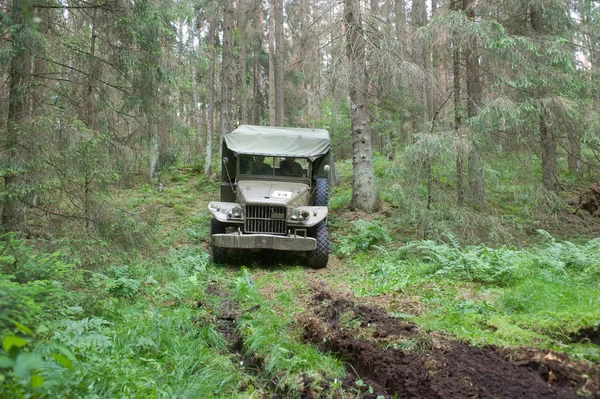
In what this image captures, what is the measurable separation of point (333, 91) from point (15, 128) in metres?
6.75

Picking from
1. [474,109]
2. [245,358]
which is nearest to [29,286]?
[245,358]

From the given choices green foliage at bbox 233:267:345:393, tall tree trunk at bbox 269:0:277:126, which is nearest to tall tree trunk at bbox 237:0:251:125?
tall tree trunk at bbox 269:0:277:126

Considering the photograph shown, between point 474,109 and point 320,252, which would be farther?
point 474,109

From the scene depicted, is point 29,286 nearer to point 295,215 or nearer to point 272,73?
point 295,215

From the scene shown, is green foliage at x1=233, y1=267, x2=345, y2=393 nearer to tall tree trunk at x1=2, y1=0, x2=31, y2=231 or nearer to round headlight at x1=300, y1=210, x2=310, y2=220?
tall tree trunk at x1=2, y1=0, x2=31, y2=231

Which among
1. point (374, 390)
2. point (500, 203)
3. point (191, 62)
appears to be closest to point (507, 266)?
point (374, 390)

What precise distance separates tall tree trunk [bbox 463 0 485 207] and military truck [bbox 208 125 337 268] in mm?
2820

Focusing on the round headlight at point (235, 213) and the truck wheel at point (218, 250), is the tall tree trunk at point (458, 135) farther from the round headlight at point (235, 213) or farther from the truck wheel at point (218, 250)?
the truck wheel at point (218, 250)

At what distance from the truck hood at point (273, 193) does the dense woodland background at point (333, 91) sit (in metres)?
1.54

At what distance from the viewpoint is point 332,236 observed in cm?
973

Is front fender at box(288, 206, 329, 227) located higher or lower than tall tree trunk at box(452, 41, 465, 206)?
lower

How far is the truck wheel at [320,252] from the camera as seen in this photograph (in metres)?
7.78

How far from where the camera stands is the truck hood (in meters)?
7.91

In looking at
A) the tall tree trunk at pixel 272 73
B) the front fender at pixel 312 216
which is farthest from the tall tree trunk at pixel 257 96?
the front fender at pixel 312 216
